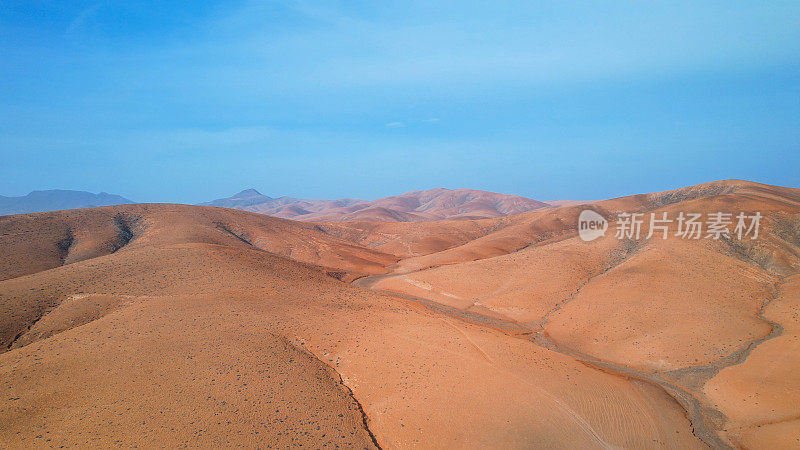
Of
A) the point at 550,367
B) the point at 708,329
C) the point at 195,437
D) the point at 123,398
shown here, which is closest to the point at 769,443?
the point at 550,367

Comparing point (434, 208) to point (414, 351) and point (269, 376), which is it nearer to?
point (414, 351)

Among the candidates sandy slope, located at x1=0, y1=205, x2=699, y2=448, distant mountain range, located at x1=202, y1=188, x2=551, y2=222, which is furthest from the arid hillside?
distant mountain range, located at x1=202, y1=188, x2=551, y2=222

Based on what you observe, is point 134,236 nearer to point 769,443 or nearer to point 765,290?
point 769,443

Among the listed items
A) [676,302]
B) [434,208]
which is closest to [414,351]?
[676,302]

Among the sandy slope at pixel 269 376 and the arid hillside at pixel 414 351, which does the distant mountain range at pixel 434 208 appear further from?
the sandy slope at pixel 269 376

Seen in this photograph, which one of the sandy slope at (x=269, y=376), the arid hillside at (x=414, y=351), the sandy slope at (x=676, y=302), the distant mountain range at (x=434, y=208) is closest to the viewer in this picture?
the sandy slope at (x=269, y=376)

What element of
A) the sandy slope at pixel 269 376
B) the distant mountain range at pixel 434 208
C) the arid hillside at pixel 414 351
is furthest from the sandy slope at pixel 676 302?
the distant mountain range at pixel 434 208

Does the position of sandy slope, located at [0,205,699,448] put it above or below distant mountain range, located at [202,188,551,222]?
below

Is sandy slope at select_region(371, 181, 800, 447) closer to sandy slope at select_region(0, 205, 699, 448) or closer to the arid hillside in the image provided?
the arid hillside
